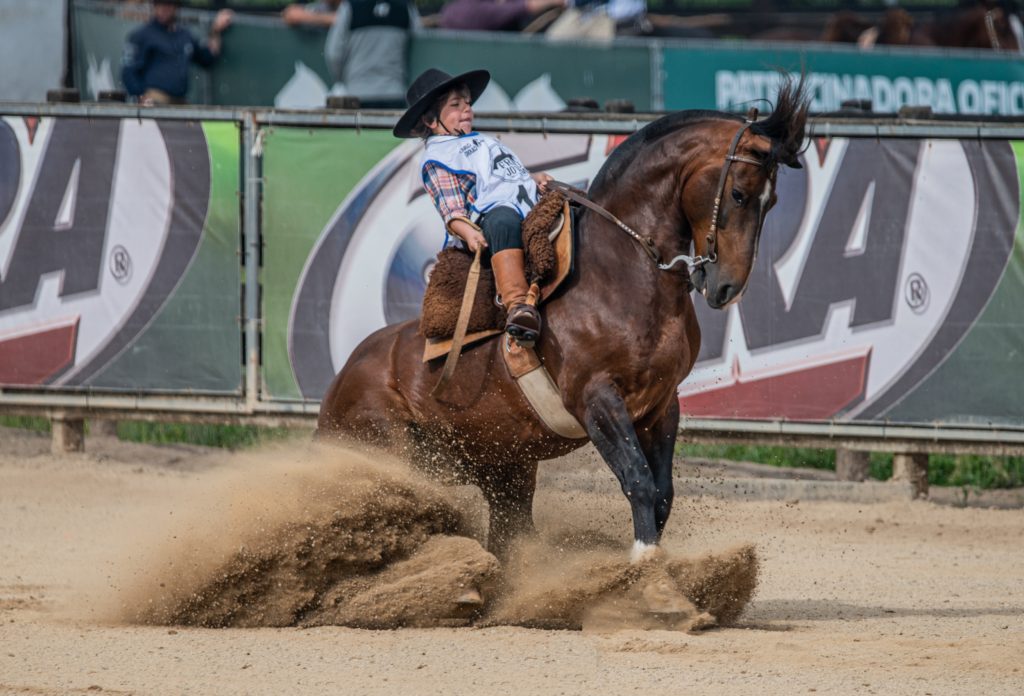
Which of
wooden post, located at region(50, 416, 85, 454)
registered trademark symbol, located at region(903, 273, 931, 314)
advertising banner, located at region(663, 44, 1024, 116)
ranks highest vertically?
advertising banner, located at region(663, 44, 1024, 116)

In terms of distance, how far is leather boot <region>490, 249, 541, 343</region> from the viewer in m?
6.34

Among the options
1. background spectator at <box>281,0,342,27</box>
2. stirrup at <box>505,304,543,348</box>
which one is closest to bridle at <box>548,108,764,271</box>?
stirrup at <box>505,304,543,348</box>

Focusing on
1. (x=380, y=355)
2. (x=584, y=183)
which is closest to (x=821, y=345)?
(x=584, y=183)

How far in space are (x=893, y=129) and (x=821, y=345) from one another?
54.2 inches

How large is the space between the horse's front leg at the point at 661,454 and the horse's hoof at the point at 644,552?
0.94 ft

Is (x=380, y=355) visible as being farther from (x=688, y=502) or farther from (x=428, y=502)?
(x=688, y=502)

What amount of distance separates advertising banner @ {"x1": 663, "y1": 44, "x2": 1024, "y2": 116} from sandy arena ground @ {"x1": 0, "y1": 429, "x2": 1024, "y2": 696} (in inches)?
189

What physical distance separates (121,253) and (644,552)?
Answer: 5.21m

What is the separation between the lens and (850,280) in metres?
9.16

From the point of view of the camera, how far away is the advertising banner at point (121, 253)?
998 cm

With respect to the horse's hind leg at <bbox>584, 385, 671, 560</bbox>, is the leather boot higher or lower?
higher

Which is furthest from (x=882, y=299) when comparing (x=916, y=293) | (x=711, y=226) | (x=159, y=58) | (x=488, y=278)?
(x=159, y=58)

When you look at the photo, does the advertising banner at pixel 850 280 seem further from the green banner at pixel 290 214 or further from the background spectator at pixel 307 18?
the background spectator at pixel 307 18

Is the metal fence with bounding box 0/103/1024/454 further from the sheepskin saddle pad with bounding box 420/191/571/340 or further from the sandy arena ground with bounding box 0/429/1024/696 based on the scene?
the sheepskin saddle pad with bounding box 420/191/571/340
